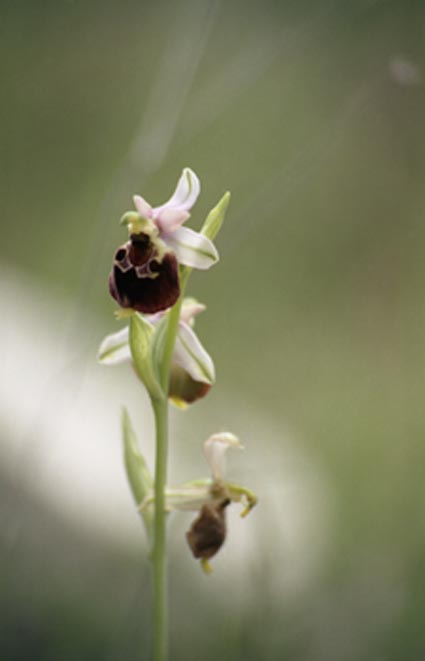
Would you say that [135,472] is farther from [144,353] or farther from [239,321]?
[239,321]

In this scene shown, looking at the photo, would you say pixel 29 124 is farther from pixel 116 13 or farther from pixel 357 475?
pixel 357 475

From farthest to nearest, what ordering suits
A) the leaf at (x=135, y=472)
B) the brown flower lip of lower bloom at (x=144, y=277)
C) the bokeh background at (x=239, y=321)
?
1. the bokeh background at (x=239, y=321)
2. the leaf at (x=135, y=472)
3. the brown flower lip of lower bloom at (x=144, y=277)

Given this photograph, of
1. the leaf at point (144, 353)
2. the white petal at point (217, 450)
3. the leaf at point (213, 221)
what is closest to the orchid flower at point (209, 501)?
the white petal at point (217, 450)

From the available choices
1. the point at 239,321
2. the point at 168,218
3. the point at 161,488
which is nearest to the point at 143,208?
the point at 168,218

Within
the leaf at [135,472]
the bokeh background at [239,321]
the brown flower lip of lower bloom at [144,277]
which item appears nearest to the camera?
the brown flower lip of lower bloom at [144,277]

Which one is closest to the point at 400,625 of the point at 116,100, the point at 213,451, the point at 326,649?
the point at 326,649

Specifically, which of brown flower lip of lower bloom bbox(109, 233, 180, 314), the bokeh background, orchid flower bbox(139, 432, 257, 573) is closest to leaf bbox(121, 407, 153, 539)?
orchid flower bbox(139, 432, 257, 573)

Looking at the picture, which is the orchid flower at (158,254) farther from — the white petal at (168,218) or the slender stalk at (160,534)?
the slender stalk at (160,534)
